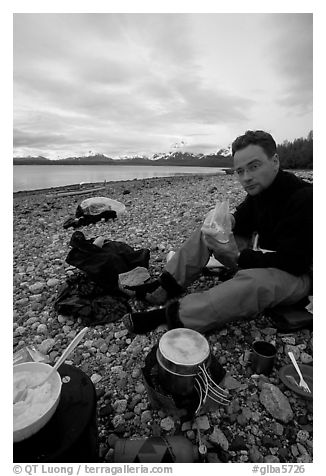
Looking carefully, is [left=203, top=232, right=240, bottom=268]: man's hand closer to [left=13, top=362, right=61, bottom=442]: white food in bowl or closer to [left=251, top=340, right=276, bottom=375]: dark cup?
[left=251, top=340, right=276, bottom=375]: dark cup

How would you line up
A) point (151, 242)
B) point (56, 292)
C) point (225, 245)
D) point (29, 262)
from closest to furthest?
point (225, 245) → point (56, 292) → point (29, 262) → point (151, 242)

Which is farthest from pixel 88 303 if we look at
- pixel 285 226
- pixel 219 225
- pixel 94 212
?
pixel 94 212

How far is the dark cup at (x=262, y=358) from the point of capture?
6.79ft

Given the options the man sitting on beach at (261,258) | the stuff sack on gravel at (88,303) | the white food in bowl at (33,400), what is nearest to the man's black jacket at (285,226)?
the man sitting on beach at (261,258)

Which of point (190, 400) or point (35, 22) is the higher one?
point (35, 22)

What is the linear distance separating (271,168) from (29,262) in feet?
13.4

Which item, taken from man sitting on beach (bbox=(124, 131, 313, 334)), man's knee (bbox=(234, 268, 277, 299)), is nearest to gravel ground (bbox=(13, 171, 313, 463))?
man sitting on beach (bbox=(124, 131, 313, 334))

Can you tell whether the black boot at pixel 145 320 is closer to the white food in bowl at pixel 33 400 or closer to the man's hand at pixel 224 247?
the man's hand at pixel 224 247

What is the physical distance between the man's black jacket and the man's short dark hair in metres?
0.26

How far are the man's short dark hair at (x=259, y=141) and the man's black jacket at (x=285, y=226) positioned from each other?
26cm

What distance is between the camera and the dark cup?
2068mm

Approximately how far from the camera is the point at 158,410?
1.87 metres
